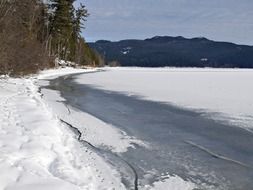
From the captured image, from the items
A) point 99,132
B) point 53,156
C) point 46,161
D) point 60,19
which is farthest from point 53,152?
point 60,19

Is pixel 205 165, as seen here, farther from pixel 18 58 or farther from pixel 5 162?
pixel 18 58

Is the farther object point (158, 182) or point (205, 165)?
point (205, 165)

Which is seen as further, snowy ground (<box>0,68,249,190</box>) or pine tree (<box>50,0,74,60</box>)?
pine tree (<box>50,0,74,60</box>)

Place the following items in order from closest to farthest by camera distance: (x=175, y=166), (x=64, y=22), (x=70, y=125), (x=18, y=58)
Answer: (x=175, y=166) → (x=70, y=125) → (x=18, y=58) → (x=64, y=22)

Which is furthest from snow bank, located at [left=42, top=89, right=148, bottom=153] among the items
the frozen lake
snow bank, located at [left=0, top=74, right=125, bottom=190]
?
snow bank, located at [left=0, top=74, right=125, bottom=190]

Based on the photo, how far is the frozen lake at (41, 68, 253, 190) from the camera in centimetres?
821

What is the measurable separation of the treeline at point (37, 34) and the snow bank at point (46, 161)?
10.1 meters

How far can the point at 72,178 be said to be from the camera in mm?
7297

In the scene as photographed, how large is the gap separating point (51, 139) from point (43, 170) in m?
2.51

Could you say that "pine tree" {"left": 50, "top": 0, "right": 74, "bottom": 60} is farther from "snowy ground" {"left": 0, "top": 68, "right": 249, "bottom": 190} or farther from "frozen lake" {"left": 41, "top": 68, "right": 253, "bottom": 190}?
"snowy ground" {"left": 0, "top": 68, "right": 249, "bottom": 190}

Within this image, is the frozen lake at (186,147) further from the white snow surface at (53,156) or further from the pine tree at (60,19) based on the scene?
the pine tree at (60,19)

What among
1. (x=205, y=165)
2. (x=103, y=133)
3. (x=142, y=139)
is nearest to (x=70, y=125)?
(x=103, y=133)

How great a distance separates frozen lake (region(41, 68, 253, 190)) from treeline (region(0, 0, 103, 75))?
6319mm

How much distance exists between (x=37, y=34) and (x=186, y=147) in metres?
56.5
